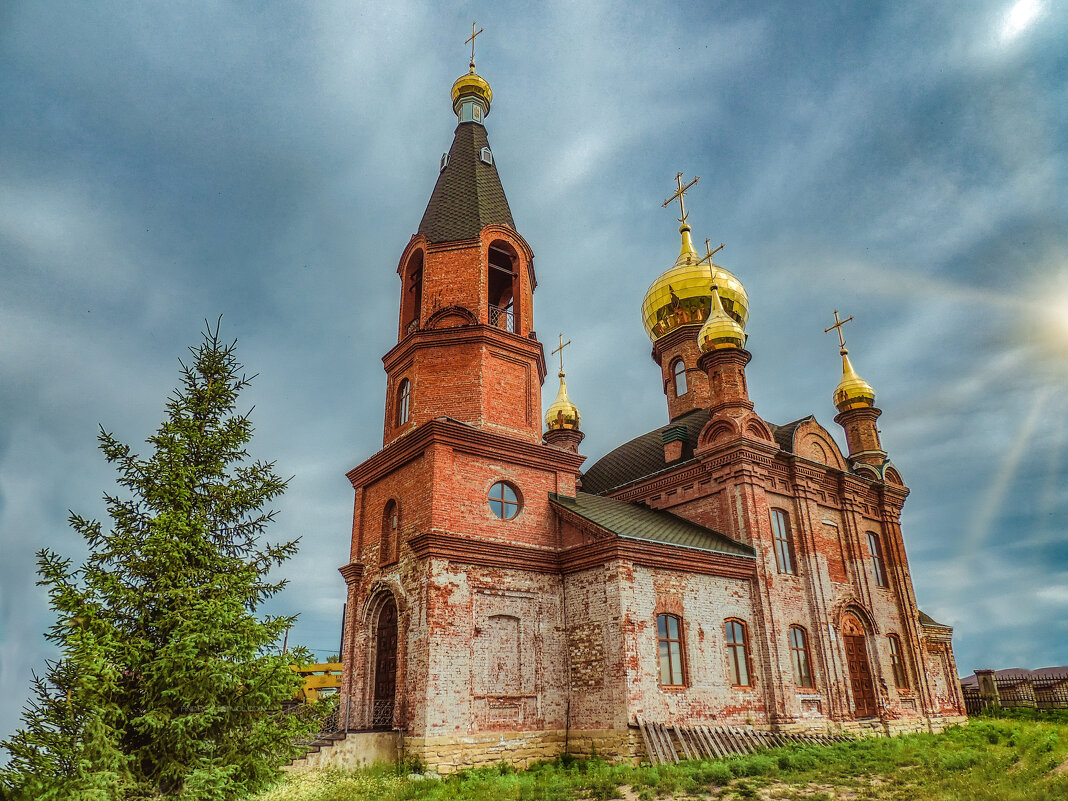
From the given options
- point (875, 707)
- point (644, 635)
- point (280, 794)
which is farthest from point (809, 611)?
point (280, 794)

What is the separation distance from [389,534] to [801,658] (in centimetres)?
1093

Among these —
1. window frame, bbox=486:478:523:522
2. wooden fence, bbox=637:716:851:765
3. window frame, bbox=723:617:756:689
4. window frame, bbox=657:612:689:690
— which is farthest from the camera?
window frame, bbox=723:617:756:689

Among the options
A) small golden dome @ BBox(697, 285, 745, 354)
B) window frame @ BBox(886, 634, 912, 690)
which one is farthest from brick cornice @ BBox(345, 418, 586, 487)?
window frame @ BBox(886, 634, 912, 690)

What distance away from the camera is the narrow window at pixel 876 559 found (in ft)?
73.9

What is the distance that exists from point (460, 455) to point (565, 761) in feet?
21.2

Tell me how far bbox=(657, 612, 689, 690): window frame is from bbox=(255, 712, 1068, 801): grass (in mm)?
2025

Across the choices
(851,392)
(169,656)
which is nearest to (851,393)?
(851,392)

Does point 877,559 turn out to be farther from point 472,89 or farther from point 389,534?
point 472,89

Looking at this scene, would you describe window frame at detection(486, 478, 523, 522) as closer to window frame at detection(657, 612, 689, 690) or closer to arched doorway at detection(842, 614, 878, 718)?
window frame at detection(657, 612, 689, 690)

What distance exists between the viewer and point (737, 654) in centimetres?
1659

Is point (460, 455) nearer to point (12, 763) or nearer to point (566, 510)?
point (566, 510)

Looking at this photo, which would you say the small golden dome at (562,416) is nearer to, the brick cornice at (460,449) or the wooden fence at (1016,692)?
the brick cornice at (460,449)

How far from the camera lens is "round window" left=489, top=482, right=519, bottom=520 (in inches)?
612

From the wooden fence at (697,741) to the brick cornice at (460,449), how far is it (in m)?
5.83
